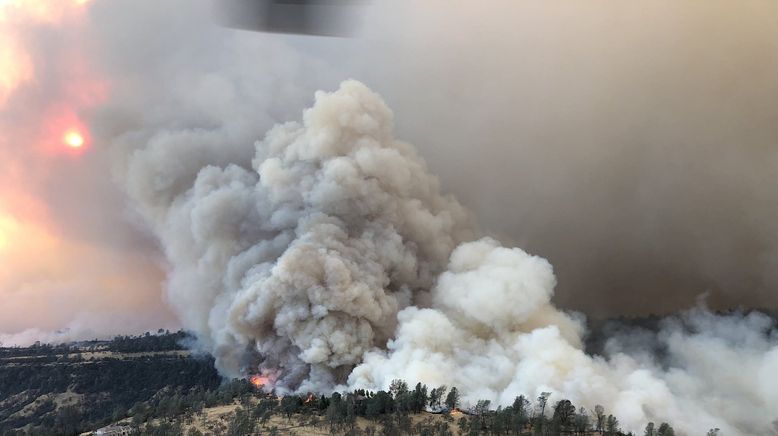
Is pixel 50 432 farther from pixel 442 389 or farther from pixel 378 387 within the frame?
pixel 442 389

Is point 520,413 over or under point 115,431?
over

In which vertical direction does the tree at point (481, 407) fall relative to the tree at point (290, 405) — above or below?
above

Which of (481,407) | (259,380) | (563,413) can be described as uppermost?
(259,380)

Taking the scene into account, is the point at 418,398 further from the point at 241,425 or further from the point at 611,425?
the point at 611,425

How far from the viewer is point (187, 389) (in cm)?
9831

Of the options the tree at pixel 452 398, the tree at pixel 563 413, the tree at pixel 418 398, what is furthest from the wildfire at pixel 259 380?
the tree at pixel 563 413

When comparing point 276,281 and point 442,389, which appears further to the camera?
point 276,281

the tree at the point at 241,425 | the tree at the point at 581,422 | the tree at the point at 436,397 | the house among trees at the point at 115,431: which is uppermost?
the tree at the point at 436,397

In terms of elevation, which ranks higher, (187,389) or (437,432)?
(187,389)

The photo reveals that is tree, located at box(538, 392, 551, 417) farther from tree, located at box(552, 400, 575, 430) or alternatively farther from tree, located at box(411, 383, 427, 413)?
tree, located at box(411, 383, 427, 413)

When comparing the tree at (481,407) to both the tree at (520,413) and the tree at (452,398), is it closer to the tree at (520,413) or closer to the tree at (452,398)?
the tree at (452,398)

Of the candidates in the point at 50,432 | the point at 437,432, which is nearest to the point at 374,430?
the point at 437,432

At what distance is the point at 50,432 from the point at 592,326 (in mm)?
76177

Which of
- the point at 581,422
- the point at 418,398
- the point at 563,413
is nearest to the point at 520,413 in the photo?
the point at 563,413
